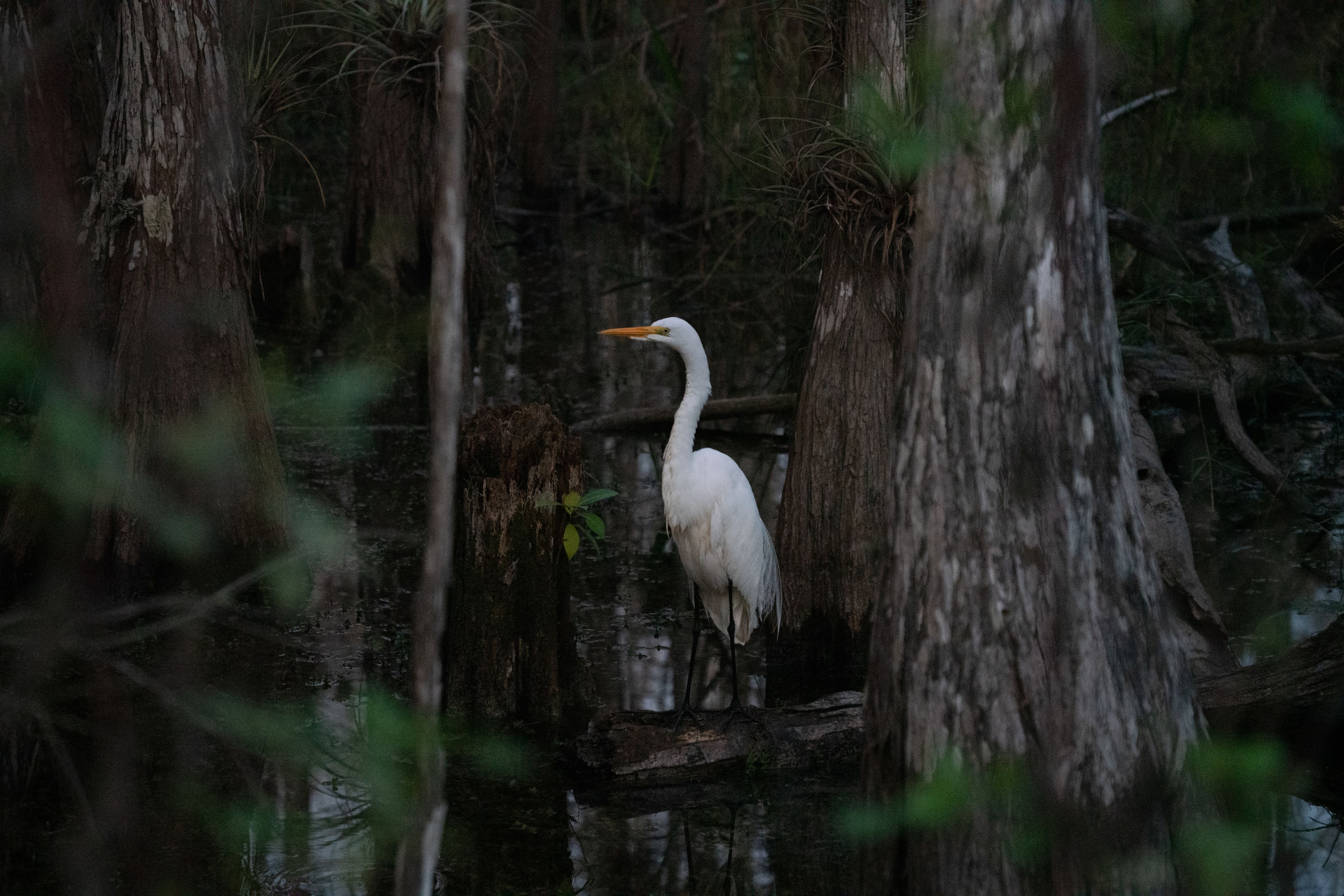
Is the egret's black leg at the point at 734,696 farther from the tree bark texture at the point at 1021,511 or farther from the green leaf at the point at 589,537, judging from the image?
the tree bark texture at the point at 1021,511

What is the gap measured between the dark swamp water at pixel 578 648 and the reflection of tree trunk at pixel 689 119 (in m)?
2.74

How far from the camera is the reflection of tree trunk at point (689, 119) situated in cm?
1348

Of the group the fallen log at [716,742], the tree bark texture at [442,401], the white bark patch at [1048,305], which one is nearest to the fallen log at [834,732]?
the fallen log at [716,742]

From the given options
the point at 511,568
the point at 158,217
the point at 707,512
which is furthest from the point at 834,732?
the point at 158,217

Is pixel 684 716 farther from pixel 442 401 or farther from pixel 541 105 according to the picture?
pixel 541 105

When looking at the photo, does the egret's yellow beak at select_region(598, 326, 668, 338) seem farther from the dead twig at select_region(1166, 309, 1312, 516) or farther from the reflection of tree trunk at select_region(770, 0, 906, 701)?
the dead twig at select_region(1166, 309, 1312, 516)

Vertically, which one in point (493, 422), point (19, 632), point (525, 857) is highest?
point (493, 422)

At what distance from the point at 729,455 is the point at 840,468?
3022mm

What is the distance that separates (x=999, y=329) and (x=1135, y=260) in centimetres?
629

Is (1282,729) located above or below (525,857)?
above

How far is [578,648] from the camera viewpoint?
616cm

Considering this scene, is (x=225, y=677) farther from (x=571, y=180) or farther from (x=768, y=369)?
(x=571, y=180)

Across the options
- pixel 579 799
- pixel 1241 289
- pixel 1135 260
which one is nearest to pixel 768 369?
pixel 1135 260

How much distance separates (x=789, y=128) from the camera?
7.05 meters
